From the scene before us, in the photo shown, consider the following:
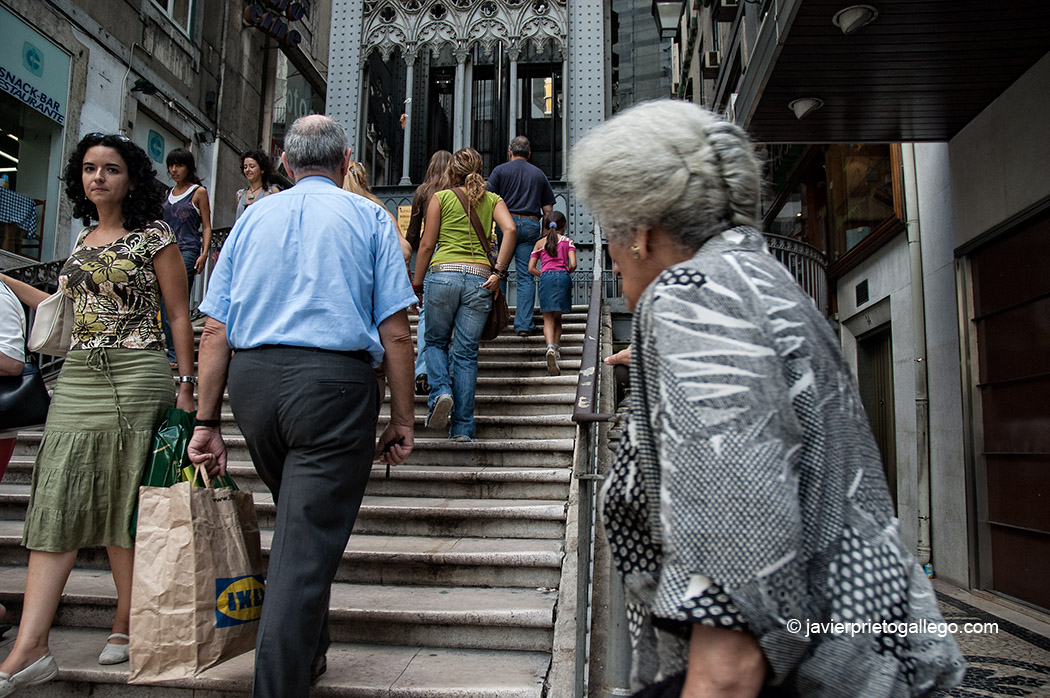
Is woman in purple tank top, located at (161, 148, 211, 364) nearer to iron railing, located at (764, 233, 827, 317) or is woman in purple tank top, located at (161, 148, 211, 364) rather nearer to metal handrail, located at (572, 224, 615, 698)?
metal handrail, located at (572, 224, 615, 698)

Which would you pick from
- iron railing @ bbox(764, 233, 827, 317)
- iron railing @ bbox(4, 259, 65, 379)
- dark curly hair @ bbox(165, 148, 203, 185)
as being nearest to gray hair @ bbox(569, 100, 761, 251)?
dark curly hair @ bbox(165, 148, 203, 185)

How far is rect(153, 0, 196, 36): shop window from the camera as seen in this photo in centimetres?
1345

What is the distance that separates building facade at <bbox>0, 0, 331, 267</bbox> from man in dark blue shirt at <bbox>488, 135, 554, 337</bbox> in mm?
6403

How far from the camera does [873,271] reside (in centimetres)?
869

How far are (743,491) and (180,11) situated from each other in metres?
16.1

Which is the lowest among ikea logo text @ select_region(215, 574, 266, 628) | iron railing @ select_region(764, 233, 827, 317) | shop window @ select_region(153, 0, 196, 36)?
ikea logo text @ select_region(215, 574, 266, 628)

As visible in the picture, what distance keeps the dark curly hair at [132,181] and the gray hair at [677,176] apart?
2458 millimetres

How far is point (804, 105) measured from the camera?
5918 mm

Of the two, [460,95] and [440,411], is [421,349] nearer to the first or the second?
[440,411]

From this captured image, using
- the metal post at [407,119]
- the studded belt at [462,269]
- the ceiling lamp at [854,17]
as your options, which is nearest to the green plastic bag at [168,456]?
the studded belt at [462,269]

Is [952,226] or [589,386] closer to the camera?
[589,386]

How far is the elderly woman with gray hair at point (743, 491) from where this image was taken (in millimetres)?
877

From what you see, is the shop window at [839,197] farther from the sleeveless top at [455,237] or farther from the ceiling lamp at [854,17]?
the sleeveless top at [455,237]

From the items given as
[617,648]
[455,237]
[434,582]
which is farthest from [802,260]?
[617,648]
